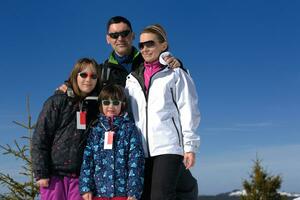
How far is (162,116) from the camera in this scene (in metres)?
4.91

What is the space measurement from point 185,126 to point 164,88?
48cm

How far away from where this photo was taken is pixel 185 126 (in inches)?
196

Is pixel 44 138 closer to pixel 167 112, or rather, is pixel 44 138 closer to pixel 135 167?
pixel 135 167

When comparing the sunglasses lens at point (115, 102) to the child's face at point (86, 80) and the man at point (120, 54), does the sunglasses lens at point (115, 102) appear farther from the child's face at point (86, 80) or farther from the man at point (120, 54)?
the man at point (120, 54)

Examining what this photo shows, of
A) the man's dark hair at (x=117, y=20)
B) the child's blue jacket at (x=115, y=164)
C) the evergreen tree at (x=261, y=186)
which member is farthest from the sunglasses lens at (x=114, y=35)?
the evergreen tree at (x=261, y=186)

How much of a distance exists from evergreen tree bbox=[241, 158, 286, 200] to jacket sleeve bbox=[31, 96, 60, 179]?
19867 mm

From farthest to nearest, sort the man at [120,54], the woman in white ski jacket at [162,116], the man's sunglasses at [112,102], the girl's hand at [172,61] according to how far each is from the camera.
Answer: the man at [120,54], the girl's hand at [172,61], the man's sunglasses at [112,102], the woman in white ski jacket at [162,116]

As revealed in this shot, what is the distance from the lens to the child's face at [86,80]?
203 inches

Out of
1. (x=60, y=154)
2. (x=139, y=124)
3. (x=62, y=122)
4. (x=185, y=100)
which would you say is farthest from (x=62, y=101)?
(x=185, y=100)

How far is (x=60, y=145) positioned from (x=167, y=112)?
4.07 feet

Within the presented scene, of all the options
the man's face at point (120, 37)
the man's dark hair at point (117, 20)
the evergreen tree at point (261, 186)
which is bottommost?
the evergreen tree at point (261, 186)

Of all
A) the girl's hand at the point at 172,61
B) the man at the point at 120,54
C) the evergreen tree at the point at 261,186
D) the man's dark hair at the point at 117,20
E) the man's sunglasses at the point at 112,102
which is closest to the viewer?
the man's sunglasses at the point at 112,102

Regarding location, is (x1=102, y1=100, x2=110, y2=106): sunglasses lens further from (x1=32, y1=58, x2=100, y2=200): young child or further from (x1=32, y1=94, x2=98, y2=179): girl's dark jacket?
(x1=32, y1=94, x2=98, y2=179): girl's dark jacket

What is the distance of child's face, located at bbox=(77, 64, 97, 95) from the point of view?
5160 millimetres
